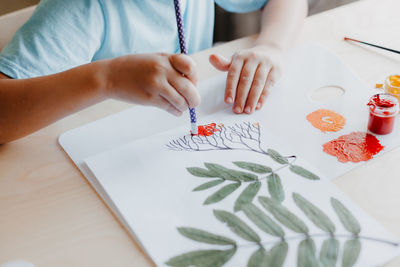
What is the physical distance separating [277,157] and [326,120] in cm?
12

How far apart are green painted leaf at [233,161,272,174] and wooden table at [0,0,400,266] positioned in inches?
3.6

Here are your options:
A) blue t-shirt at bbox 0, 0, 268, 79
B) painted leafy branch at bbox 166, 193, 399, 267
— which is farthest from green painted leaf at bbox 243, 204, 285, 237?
blue t-shirt at bbox 0, 0, 268, 79

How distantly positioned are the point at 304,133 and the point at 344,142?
0.19 feet

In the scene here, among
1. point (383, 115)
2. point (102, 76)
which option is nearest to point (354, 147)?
point (383, 115)

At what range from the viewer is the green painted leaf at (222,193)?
50 cm

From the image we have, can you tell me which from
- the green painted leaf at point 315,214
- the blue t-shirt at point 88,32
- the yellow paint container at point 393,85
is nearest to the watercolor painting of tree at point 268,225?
the green painted leaf at point 315,214

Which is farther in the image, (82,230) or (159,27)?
(159,27)

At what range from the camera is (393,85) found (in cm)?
66

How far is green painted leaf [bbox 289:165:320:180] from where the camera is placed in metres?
0.52

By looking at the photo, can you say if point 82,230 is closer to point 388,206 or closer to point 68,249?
point 68,249

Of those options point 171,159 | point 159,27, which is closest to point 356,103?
point 171,159

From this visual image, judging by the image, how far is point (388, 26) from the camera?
836 mm

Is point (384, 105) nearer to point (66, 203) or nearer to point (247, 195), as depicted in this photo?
point (247, 195)

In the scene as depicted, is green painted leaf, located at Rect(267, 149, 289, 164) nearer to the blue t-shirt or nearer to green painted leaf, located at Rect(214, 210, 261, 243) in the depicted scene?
green painted leaf, located at Rect(214, 210, 261, 243)
